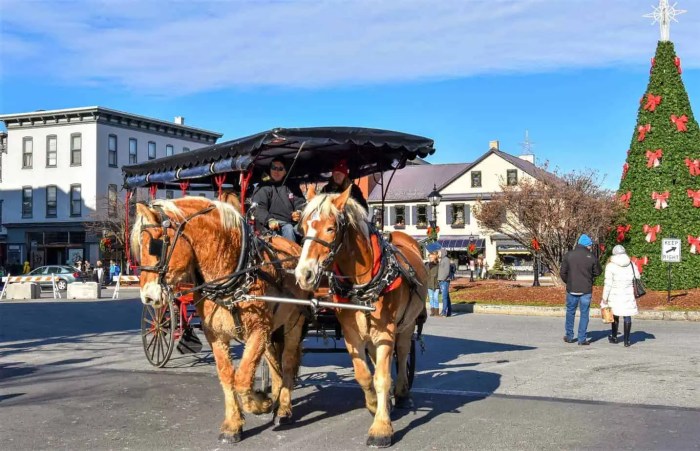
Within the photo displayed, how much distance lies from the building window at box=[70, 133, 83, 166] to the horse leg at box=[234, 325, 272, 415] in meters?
51.8

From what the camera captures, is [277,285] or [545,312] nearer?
[277,285]

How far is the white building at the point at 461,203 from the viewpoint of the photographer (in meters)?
60.1

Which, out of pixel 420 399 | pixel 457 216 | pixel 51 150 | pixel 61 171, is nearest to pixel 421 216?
pixel 457 216

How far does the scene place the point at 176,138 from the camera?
59.8 meters

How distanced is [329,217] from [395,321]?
1.28 metres

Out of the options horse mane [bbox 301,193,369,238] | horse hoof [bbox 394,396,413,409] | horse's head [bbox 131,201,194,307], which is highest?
horse mane [bbox 301,193,369,238]

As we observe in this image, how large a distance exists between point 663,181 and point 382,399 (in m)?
18.4

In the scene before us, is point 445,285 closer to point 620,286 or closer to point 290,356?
point 620,286

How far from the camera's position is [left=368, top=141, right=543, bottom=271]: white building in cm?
6012

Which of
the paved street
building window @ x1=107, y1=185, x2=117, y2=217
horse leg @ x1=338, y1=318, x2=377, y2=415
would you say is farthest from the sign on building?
building window @ x1=107, y1=185, x2=117, y2=217

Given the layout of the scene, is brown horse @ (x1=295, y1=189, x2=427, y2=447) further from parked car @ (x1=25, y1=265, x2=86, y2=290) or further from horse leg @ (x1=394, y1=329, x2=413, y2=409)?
parked car @ (x1=25, y1=265, x2=86, y2=290)

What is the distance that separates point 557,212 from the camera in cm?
2577

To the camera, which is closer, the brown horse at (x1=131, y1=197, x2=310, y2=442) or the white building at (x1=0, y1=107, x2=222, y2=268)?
the brown horse at (x1=131, y1=197, x2=310, y2=442)

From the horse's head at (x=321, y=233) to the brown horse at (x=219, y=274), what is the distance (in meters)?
0.82
